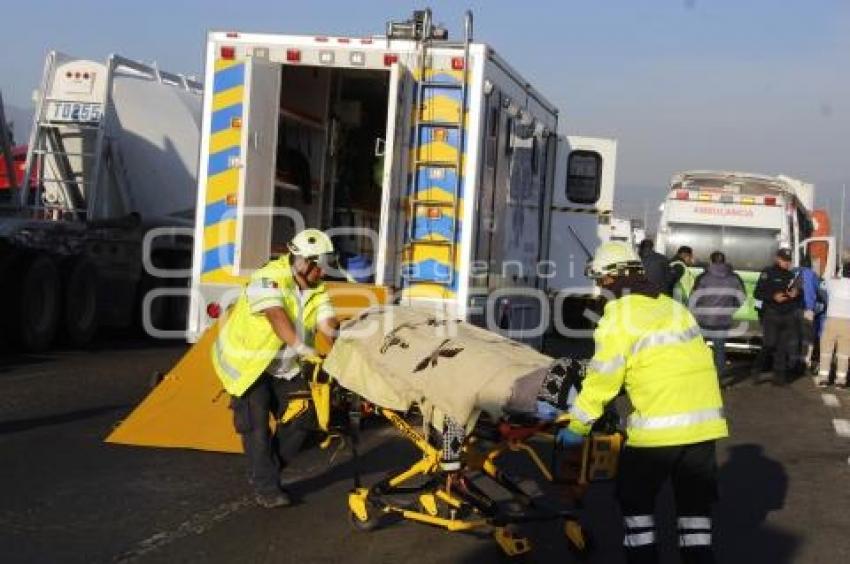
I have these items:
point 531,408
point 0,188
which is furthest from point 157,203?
point 531,408

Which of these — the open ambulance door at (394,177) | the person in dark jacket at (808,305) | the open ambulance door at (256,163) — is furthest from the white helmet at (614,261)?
the person in dark jacket at (808,305)

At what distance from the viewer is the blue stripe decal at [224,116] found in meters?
9.95

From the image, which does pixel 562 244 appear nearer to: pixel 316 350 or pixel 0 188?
pixel 0 188

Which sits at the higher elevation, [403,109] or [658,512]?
[403,109]

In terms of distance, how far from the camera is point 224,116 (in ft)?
32.7

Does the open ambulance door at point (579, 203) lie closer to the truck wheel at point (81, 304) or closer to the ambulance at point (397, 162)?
the truck wheel at point (81, 304)

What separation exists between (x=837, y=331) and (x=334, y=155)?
7.15 m

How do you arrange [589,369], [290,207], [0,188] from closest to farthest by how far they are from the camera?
[589,369] < [290,207] < [0,188]

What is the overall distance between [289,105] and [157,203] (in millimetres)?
Result: 4903

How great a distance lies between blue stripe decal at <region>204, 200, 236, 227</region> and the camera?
999cm

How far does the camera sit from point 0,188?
14.8 m

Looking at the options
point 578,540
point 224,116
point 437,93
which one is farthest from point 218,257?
point 578,540

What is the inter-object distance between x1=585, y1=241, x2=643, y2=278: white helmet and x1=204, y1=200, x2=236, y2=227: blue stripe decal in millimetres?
4879

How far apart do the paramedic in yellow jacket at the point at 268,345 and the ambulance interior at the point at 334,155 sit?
3.57 metres
